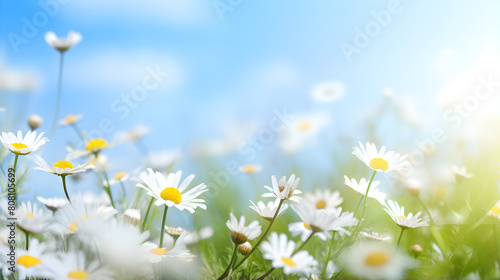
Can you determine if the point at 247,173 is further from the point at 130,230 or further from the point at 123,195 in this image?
the point at 130,230

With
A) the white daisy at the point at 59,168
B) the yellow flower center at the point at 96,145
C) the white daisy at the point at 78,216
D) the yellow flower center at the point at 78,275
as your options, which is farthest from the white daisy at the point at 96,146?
the yellow flower center at the point at 78,275

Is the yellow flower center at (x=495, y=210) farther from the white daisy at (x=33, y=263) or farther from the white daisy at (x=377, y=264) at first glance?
the white daisy at (x=33, y=263)

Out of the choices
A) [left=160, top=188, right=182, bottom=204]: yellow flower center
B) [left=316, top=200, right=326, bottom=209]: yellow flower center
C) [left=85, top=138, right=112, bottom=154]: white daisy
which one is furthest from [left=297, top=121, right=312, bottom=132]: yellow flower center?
[left=160, top=188, right=182, bottom=204]: yellow flower center

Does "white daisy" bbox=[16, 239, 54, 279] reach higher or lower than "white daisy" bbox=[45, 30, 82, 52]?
lower

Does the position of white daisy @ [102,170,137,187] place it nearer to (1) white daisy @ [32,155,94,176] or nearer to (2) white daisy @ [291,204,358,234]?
(1) white daisy @ [32,155,94,176]

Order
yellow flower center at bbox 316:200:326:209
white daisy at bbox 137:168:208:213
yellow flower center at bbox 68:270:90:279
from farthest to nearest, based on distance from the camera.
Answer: yellow flower center at bbox 316:200:326:209
white daisy at bbox 137:168:208:213
yellow flower center at bbox 68:270:90:279

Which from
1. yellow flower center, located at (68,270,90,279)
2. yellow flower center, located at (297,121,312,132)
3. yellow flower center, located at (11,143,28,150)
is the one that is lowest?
yellow flower center, located at (68,270,90,279)
